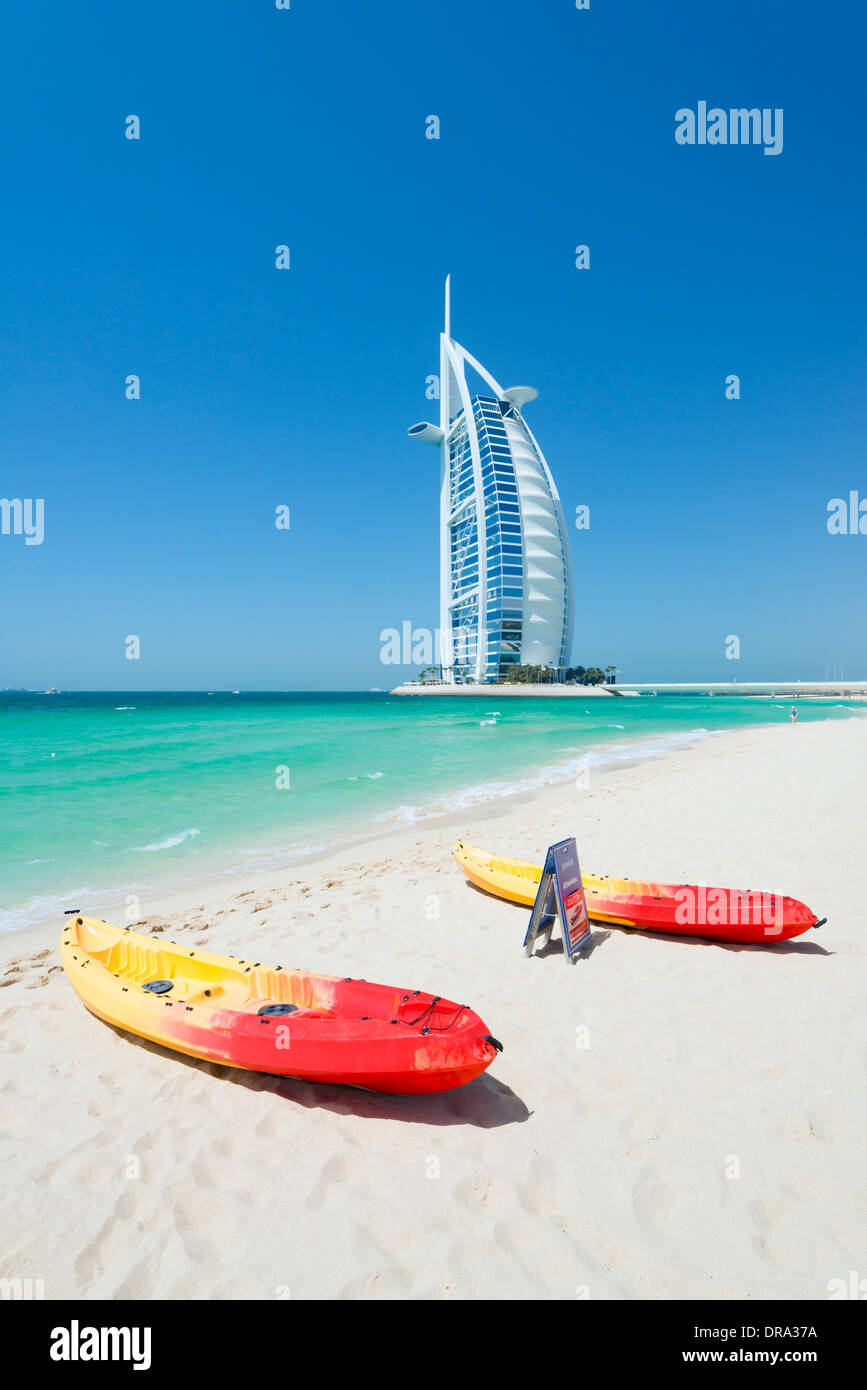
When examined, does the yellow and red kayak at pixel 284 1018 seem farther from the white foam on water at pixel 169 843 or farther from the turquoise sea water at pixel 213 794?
the white foam on water at pixel 169 843

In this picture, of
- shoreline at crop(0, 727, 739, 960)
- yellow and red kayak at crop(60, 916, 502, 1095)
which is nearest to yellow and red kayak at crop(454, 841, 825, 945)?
yellow and red kayak at crop(60, 916, 502, 1095)

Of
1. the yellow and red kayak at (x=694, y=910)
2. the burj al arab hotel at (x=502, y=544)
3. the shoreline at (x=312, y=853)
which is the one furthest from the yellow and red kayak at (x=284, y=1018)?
the burj al arab hotel at (x=502, y=544)

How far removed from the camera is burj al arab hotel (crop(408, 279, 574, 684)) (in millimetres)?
95312

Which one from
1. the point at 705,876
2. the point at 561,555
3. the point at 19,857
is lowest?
the point at 19,857

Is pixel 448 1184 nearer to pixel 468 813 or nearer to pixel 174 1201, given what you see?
pixel 174 1201

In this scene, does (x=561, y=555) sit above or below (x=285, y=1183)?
above

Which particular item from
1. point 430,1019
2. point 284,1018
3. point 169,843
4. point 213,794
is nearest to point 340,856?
point 169,843

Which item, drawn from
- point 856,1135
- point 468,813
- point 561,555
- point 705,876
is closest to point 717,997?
point 856,1135

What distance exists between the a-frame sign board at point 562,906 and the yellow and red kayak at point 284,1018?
1657 millimetres

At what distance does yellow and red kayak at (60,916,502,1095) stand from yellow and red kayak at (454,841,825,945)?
8.55ft

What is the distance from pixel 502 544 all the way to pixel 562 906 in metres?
93.6

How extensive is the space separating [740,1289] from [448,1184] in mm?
1247

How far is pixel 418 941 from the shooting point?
19.3 ft

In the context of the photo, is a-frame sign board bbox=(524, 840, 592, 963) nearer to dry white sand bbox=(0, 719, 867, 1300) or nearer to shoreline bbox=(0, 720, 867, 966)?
dry white sand bbox=(0, 719, 867, 1300)
